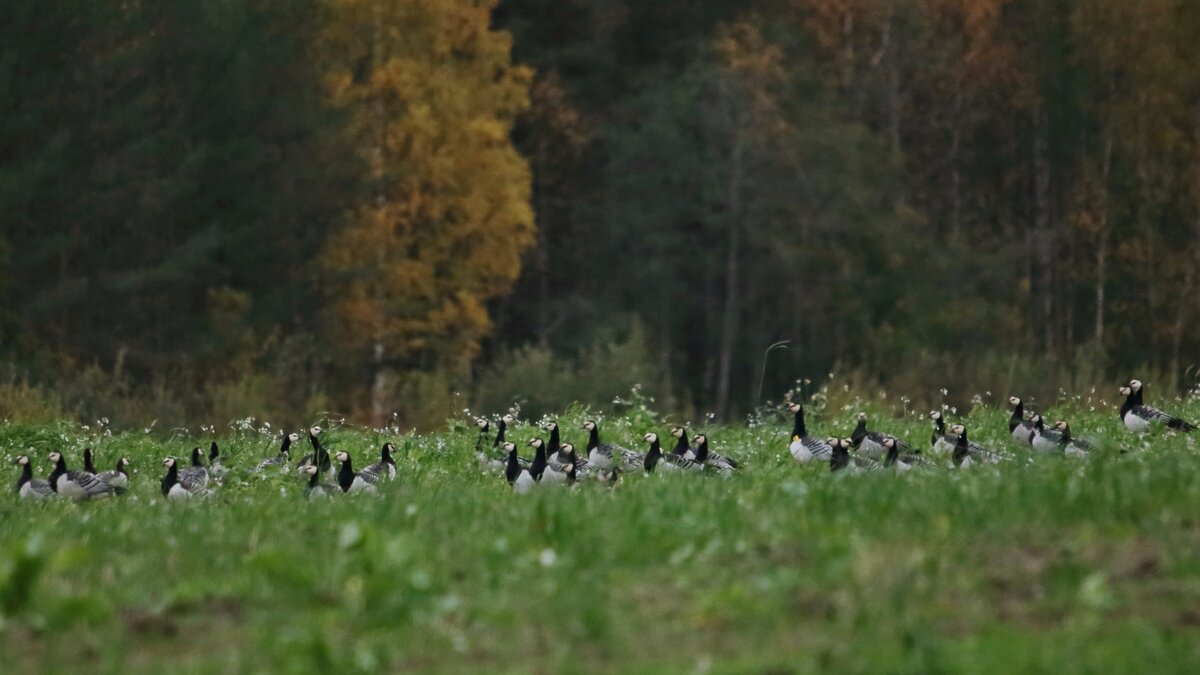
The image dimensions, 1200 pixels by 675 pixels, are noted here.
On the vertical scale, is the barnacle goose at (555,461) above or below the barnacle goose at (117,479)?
above

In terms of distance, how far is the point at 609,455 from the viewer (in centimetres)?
1688

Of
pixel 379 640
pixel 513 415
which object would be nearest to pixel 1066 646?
pixel 379 640

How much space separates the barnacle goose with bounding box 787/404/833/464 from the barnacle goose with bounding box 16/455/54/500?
6518 mm

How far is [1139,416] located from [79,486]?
379 inches

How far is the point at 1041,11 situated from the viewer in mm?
52938

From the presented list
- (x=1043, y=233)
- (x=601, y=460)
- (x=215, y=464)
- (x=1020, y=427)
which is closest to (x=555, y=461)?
(x=601, y=460)

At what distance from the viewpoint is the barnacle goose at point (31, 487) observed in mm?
A: 15398

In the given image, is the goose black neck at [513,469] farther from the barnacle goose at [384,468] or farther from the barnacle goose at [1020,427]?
the barnacle goose at [1020,427]

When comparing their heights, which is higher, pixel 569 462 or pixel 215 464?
pixel 569 462

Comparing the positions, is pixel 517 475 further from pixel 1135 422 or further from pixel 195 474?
pixel 1135 422

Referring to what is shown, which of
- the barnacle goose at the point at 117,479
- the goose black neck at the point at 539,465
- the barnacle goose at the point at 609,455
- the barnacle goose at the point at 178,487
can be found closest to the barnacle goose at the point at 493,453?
the barnacle goose at the point at 609,455

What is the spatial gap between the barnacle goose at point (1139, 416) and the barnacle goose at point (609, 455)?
4.60 metres

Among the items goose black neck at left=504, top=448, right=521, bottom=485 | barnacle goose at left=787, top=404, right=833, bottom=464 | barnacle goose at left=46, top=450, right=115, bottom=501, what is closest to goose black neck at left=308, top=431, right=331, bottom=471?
barnacle goose at left=46, top=450, right=115, bottom=501

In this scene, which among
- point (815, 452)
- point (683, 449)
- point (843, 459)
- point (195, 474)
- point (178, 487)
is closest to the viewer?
point (843, 459)
